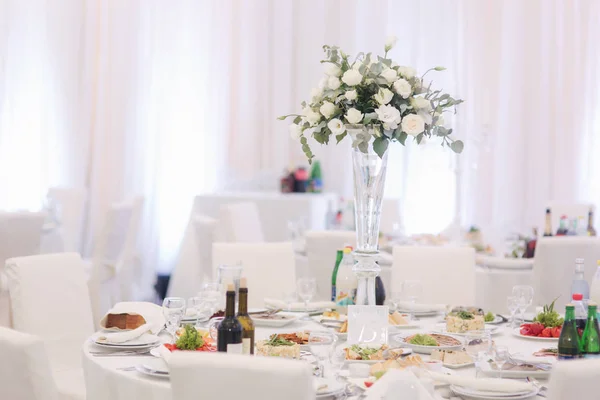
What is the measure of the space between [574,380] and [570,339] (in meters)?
0.65

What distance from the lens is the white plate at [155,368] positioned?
2252 mm

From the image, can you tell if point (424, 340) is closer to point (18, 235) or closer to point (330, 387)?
point (330, 387)

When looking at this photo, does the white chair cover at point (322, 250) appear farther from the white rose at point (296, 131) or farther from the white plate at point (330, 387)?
the white plate at point (330, 387)

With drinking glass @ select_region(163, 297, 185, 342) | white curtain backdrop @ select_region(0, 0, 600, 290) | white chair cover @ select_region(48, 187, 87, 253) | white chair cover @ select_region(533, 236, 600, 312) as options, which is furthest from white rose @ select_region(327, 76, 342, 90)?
white chair cover @ select_region(48, 187, 87, 253)

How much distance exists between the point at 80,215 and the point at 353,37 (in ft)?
9.00

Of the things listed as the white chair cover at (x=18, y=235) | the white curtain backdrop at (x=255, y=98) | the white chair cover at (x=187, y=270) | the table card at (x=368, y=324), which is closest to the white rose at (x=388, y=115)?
the table card at (x=368, y=324)

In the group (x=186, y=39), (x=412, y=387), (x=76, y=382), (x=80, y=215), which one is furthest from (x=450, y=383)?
(x=186, y=39)

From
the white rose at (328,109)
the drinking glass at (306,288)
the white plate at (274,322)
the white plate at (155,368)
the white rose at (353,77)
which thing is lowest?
the white plate at (155,368)

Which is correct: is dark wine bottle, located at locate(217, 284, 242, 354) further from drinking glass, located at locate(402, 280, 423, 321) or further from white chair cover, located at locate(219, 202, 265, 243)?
white chair cover, located at locate(219, 202, 265, 243)

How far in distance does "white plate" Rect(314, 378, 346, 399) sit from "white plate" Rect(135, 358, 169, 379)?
0.40 meters

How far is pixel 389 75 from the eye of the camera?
2.66m

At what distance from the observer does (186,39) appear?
766cm

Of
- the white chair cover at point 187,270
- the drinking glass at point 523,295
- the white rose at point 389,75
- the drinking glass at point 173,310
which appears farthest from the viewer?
the white chair cover at point 187,270

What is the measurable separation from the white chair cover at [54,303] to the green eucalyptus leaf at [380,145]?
1345 millimetres
